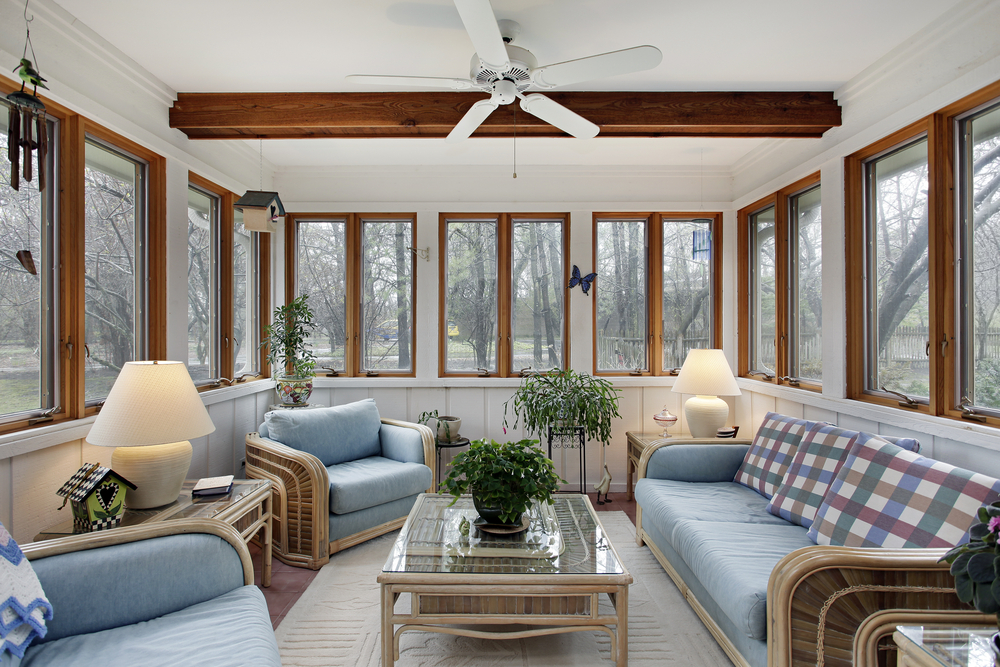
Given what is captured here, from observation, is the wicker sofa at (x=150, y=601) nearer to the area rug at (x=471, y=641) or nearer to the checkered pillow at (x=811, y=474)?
the area rug at (x=471, y=641)

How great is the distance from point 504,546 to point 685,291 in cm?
288

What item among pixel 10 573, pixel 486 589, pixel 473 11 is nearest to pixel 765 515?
pixel 486 589

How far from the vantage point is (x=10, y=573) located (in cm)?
129

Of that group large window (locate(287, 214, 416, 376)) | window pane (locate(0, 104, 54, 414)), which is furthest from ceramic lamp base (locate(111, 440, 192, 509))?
large window (locate(287, 214, 416, 376))

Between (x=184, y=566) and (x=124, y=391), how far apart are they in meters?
0.85

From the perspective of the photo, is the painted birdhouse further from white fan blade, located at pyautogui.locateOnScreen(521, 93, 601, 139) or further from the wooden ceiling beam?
white fan blade, located at pyautogui.locateOnScreen(521, 93, 601, 139)

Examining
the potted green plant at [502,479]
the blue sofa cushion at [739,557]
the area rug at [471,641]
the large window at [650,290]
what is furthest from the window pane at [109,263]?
the large window at [650,290]

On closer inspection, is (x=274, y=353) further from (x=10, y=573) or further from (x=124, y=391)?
(x=10, y=573)

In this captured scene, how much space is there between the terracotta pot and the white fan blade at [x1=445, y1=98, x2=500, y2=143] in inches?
83.2

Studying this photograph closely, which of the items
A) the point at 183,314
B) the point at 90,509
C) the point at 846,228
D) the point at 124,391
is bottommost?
the point at 90,509

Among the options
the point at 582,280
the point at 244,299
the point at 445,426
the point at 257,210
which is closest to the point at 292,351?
the point at 244,299

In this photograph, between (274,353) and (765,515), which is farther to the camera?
(274,353)

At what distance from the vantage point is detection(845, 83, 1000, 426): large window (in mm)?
2086

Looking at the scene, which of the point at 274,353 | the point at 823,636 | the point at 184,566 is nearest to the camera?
the point at 823,636
